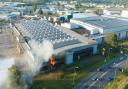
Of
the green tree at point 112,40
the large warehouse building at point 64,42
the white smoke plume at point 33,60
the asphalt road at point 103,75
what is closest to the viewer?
the asphalt road at point 103,75

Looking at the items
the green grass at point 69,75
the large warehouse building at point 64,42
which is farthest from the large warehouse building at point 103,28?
the green grass at point 69,75

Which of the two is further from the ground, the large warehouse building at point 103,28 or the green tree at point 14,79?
the large warehouse building at point 103,28

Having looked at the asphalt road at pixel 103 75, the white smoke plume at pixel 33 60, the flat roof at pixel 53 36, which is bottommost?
the asphalt road at pixel 103 75

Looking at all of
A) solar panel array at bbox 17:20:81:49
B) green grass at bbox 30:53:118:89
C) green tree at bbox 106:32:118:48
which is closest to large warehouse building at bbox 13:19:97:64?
solar panel array at bbox 17:20:81:49

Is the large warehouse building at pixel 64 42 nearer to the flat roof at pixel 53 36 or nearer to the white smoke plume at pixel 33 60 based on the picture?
the flat roof at pixel 53 36

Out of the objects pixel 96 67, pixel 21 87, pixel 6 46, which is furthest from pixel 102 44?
pixel 21 87

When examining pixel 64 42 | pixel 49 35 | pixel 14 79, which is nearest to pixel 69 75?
pixel 64 42

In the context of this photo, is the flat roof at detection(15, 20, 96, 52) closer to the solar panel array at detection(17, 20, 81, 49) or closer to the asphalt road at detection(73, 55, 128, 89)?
the solar panel array at detection(17, 20, 81, 49)
